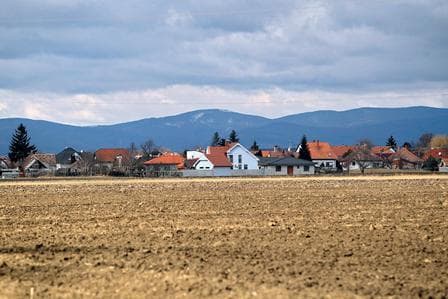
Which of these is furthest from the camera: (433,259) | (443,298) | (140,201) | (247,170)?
(247,170)

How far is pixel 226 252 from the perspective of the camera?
18.7 metres

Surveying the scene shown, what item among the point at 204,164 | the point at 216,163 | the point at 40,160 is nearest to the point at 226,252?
the point at 216,163

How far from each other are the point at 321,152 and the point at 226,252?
147 metres

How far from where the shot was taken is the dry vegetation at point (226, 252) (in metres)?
14.3

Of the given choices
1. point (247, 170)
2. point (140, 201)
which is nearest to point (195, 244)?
point (140, 201)

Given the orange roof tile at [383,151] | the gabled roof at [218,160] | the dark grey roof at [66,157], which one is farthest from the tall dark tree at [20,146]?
the orange roof tile at [383,151]

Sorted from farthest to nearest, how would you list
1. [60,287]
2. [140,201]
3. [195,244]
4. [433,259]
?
1. [140,201]
2. [195,244]
3. [433,259]
4. [60,287]

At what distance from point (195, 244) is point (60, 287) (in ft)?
20.6

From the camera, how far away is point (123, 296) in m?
13.7

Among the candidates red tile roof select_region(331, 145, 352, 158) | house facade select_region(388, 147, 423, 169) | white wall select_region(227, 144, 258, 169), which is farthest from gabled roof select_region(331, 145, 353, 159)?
white wall select_region(227, 144, 258, 169)

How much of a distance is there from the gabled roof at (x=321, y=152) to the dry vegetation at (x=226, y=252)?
130m

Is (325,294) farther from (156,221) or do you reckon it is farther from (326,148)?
(326,148)

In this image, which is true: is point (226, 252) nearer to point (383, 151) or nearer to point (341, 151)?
point (341, 151)

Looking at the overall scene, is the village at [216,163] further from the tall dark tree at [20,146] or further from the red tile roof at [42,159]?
the tall dark tree at [20,146]
